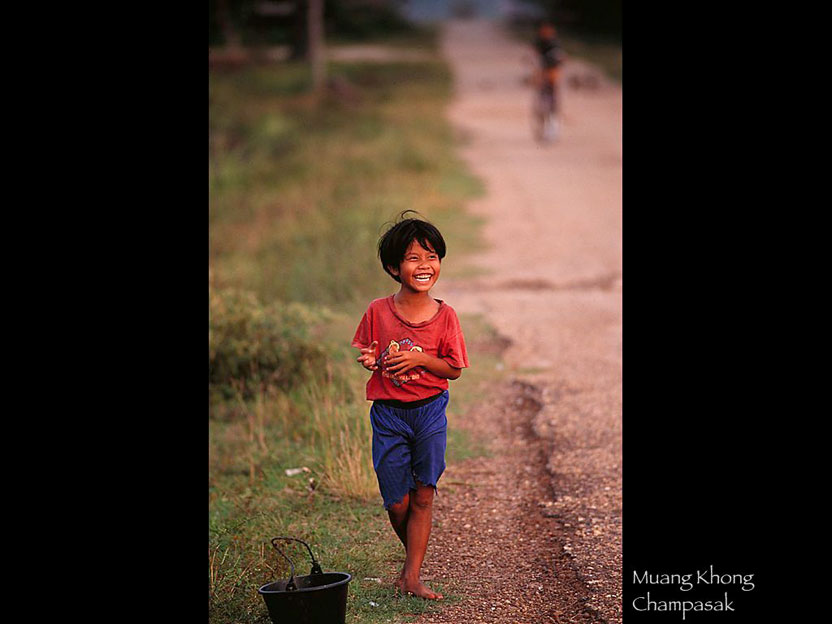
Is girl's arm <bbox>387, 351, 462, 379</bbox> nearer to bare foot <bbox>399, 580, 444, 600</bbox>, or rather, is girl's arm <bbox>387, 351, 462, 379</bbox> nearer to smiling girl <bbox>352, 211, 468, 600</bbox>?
smiling girl <bbox>352, 211, 468, 600</bbox>

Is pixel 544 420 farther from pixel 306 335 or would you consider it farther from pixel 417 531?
pixel 417 531

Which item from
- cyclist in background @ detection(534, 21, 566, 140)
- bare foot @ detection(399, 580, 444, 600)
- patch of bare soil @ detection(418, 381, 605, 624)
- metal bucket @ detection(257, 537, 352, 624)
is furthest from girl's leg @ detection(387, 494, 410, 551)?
cyclist in background @ detection(534, 21, 566, 140)

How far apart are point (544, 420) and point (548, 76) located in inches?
485

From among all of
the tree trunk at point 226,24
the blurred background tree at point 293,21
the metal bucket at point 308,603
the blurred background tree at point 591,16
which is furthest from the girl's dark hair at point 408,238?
the blurred background tree at point 591,16

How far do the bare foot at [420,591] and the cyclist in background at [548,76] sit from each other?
14388mm

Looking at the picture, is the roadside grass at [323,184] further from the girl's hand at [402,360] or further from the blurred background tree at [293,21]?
the girl's hand at [402,360]

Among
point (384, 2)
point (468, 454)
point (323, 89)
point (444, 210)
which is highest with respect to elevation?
point (384, 2)

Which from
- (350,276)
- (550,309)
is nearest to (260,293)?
(350,276)

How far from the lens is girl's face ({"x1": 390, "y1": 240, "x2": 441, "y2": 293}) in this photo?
3971 mm

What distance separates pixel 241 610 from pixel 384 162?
39.6 ft

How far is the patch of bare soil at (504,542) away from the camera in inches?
164

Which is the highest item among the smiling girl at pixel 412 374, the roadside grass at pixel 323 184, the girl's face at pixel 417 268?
the roadside grass at pixel 323 184
